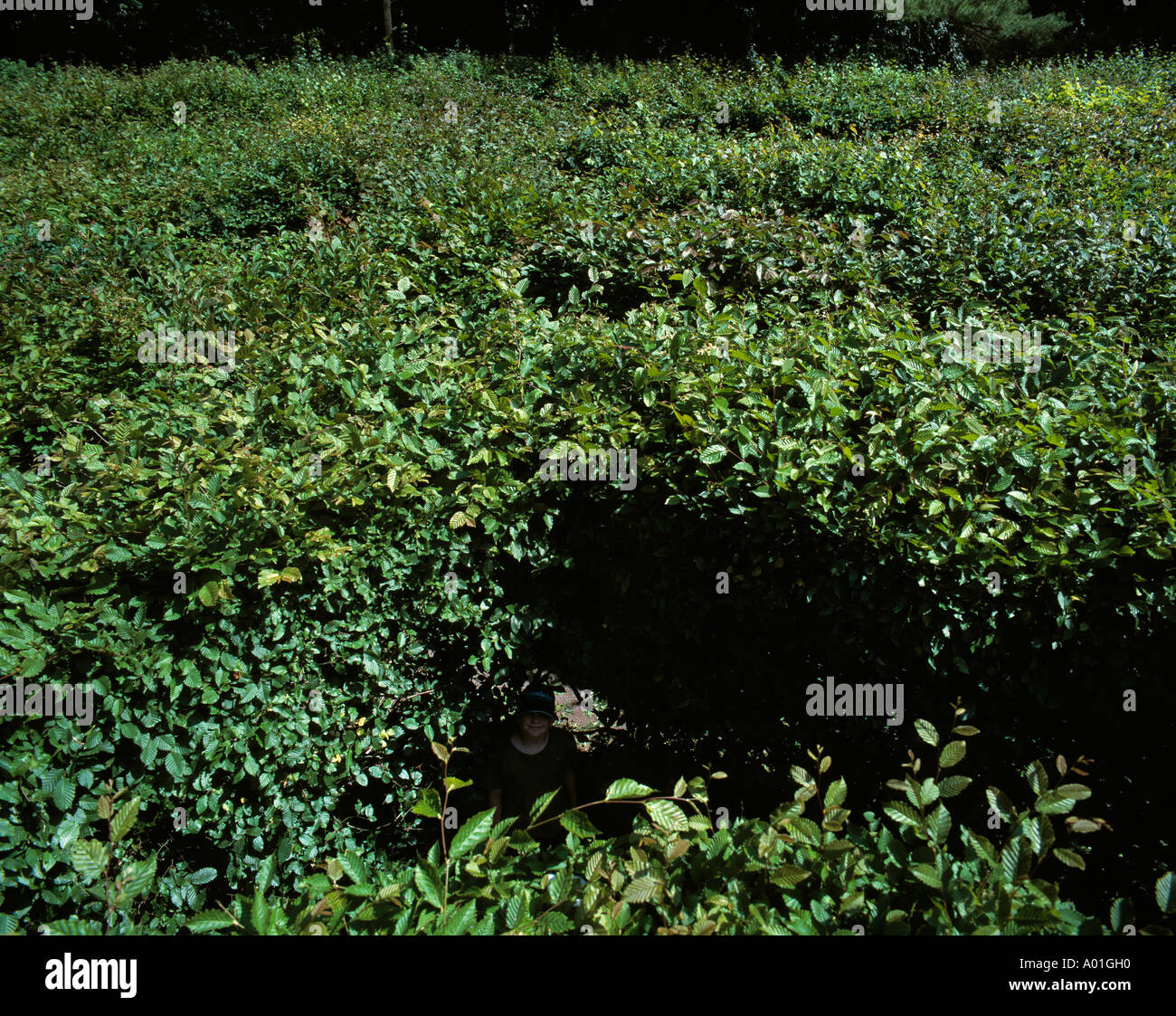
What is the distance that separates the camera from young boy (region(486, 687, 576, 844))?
11.6ft

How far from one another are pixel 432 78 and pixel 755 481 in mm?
14032

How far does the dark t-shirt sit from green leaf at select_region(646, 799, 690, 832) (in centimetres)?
182

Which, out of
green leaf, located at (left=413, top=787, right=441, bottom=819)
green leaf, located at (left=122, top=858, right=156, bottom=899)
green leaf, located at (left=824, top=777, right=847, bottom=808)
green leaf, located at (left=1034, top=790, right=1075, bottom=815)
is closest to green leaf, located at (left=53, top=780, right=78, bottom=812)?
green leaf, located at (left=122, top=858, right=156, bottom=899)

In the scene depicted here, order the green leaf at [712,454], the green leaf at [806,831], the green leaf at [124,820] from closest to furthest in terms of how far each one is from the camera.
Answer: the green leaf at [124,820], the green leaf at [806,831], the green leaf at [712,454]

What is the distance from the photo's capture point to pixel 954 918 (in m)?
1.69

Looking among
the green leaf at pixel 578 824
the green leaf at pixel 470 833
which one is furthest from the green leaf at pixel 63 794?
the green leaf at pixel 578 824

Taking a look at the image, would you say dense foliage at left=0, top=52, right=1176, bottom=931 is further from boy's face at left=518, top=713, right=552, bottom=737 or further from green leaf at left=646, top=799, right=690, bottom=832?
boy's face at left=518, top=713, right=552, bottom=737

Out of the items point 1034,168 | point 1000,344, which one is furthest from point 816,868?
point 1034,168

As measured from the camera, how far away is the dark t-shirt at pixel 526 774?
3572 millimetres

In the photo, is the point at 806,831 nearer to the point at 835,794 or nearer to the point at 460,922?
the point at 835,794

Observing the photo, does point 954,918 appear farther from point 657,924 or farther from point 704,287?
point 704,287

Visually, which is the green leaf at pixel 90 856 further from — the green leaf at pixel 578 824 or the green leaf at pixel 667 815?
the green leaf at pixel 667 815

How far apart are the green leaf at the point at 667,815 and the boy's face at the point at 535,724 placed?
1.72 m
